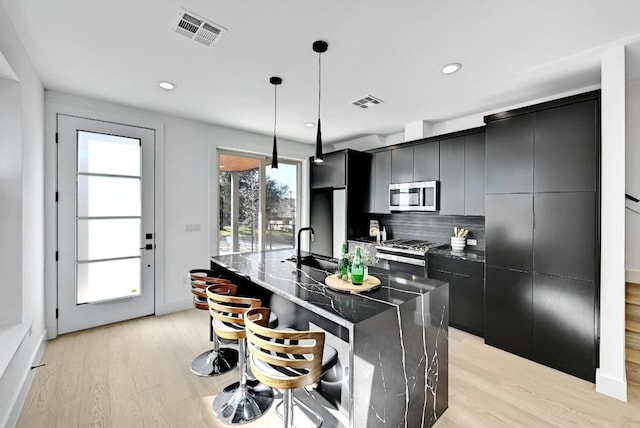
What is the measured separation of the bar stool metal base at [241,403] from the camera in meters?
2.00

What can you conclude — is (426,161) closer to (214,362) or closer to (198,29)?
(198,29)

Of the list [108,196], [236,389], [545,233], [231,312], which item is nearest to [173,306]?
[108,196]

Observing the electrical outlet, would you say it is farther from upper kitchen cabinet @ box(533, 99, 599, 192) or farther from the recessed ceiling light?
upper kitchen cabinet @ box(533, 99, 599, 192)

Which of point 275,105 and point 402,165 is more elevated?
point 275,105

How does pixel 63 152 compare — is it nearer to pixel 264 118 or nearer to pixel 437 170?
pixel 264 118

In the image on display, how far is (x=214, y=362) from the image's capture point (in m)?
2.63

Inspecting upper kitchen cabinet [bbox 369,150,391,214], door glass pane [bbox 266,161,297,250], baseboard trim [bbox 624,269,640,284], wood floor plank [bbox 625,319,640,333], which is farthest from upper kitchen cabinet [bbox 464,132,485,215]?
door glass pane [bbox 266,161,297,250]

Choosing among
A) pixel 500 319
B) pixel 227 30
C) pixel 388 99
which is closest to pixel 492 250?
pixel 500 319

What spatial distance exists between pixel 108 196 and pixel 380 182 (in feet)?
12.4

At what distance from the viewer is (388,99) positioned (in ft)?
11.0

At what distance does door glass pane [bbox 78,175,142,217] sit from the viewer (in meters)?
3.39

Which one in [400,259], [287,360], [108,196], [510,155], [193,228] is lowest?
[287,360]

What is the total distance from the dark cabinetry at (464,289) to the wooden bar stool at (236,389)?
2.35 metres

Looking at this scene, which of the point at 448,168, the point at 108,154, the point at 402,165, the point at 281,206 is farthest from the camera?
the point at 281,206
